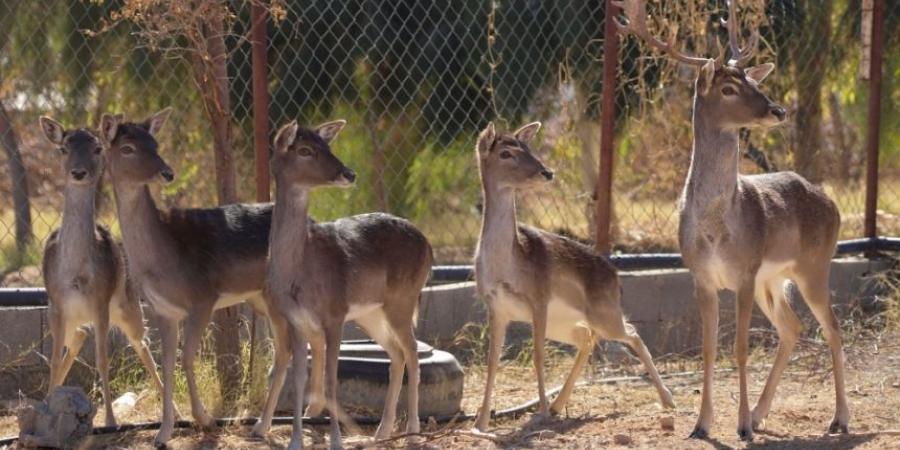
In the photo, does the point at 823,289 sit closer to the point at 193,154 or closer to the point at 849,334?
the point at 849,334

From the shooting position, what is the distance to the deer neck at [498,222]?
27.0 ft

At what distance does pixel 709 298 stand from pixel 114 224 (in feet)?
20.4

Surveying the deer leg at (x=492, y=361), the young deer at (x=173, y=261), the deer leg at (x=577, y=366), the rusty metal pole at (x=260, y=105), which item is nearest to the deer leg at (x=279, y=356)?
the young deer at (x=173, y=261)

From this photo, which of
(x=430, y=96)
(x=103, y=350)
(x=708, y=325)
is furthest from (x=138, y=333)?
(x=430, y=96)

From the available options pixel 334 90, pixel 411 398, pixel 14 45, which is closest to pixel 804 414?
pixel 411 398

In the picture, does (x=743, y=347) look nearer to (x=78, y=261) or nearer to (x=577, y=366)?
(x=577, y=366)

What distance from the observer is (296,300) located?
24.5 feet

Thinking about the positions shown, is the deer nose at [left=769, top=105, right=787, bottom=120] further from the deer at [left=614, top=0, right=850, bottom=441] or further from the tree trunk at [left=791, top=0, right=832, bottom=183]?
the tree trunk at [left=791, top=0, right=832, bottom=183]

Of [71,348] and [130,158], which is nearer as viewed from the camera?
[130,158]

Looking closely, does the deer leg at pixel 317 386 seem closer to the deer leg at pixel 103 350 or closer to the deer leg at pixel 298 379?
the deer leg at pixel 298 379

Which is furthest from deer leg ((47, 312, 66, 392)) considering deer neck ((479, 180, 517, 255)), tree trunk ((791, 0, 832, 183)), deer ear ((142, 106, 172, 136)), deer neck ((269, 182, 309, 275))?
tree trunk ((791, 0, 832, 183))

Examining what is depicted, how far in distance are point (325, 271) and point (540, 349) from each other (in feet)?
4.60

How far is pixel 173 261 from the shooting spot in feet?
25.8

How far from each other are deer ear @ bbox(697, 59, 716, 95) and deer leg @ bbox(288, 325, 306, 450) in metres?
2.44
